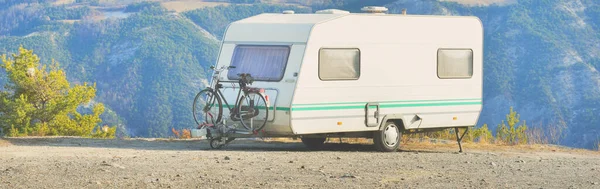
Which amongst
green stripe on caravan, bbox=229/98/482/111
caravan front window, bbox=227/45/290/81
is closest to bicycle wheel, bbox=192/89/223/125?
caravan front window, bbox=227/45/290/81

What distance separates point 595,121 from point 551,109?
6342 mm

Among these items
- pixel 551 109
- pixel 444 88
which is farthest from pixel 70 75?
pixel 444 88

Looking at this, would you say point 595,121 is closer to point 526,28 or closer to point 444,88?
point 526,28

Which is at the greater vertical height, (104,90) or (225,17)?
(225,17)

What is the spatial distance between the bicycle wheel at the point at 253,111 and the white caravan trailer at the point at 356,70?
115 mm

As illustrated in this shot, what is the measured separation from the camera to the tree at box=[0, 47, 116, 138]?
2608 centimetres

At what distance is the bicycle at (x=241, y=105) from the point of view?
15.7m

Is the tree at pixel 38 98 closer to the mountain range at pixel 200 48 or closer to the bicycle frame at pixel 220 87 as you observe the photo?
the bicycle frame at pixel 220 87

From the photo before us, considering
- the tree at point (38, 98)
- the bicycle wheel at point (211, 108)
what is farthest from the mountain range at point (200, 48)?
the bicycle wheel at point (211, 108)

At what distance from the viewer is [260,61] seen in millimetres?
16047

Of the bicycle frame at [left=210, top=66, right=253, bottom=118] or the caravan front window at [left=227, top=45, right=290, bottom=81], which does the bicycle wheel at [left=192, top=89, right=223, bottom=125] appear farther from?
the caravan front window at [left=227, top=45, right=290, bottom=81]

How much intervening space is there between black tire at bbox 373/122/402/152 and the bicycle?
1.92 metres

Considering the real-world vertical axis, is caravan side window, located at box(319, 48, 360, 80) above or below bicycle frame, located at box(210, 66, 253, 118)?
above

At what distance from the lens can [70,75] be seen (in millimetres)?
113188
